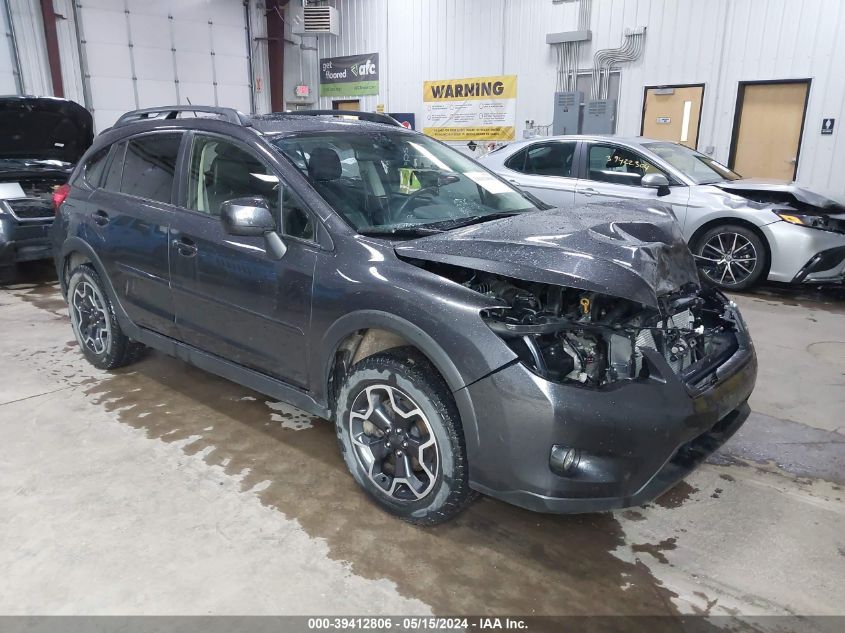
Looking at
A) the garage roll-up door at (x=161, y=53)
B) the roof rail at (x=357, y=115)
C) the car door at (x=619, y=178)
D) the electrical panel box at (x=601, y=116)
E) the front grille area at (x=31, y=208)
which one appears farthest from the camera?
the garage roll-up door at (x=161, y=53)

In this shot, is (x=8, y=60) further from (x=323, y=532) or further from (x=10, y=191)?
(x=323, y=532)

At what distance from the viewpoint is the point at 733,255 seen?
5938 millimetres

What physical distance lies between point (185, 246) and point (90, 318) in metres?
1.36

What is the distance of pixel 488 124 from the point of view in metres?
11.8

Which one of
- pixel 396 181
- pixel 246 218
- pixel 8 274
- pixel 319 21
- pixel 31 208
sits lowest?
pixel 8 274

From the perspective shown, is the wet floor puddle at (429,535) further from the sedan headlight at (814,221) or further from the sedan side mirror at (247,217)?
the sedan headlight at (814,221)

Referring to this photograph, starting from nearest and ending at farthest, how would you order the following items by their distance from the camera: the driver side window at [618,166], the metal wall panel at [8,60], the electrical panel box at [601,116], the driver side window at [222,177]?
the driver side window at [222,177]
the driver side window at [618,166]
the electrical panel box at [601,116]
the metal wall panel at [8,60]

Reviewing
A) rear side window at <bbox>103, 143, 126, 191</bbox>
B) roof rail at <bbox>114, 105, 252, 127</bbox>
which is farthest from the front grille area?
rear side window at <bbox>103, 143, 126, 191</bbox>

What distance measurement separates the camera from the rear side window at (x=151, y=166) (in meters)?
3.15

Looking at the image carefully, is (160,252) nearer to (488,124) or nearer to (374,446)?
(374,446)

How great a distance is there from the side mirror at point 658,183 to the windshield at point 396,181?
114 inches

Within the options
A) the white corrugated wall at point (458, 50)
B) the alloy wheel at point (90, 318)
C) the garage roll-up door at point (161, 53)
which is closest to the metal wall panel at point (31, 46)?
the white corrugated wall at point (458, 50)

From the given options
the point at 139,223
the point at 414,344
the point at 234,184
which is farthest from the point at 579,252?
the point at 139,223

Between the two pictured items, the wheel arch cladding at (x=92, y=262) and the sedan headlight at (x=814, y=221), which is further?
the sedan headlight at (x=814, y=221)
